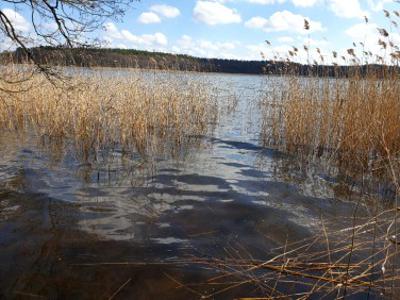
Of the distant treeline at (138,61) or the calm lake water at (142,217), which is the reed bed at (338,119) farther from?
the calm lake water at (142,217)

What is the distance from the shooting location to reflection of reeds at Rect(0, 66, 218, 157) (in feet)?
24.8

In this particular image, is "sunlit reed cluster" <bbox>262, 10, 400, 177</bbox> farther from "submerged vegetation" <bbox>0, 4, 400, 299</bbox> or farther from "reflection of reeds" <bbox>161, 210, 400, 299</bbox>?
"reflection of reeds" <bbox>161, 210, 400, 299</bbox>

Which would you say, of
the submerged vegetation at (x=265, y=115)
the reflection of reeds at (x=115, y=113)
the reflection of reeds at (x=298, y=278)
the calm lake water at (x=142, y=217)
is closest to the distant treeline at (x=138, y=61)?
the submerged vegetation at (x=265, y=115)

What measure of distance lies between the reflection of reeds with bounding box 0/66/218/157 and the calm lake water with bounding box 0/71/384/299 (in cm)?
79

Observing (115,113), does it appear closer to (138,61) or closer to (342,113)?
(138,61)

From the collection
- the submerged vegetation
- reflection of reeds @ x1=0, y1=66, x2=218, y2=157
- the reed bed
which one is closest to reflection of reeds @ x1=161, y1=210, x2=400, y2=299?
the submerged vegetation

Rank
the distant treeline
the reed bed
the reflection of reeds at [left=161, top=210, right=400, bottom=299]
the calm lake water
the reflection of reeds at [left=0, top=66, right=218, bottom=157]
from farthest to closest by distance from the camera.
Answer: the reflection of reeds at [left=0, top=66, right=218, bottom=157]
the reed bed
the distant treeline
the calm lake water
the reflection of reeds at [left=161, top=210, right=400, bottom=299]

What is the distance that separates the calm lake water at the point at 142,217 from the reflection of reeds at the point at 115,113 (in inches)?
31.2

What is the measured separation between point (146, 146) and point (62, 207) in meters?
3.42

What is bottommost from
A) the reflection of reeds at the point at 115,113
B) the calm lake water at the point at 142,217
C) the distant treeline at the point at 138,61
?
the calm lake water at the point at 142,217

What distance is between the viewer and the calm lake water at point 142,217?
118 inches

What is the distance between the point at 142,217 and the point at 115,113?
4.20 meters

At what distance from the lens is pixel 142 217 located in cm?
428

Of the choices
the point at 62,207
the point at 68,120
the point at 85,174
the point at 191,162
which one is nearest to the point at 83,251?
the point at 62,207
